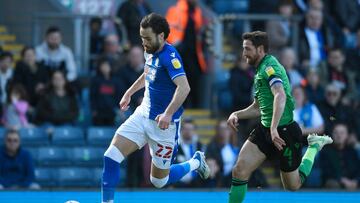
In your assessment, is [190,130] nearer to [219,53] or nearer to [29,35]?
[219,53]

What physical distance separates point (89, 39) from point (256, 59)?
721 centimetres

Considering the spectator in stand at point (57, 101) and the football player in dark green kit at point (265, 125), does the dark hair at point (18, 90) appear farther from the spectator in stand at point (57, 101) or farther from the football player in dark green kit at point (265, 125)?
the football player in dark green kit at point (265, 125)

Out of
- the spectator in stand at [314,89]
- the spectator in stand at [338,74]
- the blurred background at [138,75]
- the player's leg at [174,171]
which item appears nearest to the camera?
the player's leg at [174,171]

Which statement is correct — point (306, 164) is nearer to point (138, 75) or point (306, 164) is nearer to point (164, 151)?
point (164, 151)

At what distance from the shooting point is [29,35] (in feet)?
67.0

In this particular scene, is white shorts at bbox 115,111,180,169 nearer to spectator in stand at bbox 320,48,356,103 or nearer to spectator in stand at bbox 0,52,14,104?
spectator in stand at bbox 0,52,14,104

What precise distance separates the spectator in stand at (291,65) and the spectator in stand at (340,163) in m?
1.13

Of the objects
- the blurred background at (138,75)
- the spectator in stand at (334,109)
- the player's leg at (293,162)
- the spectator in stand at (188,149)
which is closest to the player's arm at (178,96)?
the player's leg at (293,162)

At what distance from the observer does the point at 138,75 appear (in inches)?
719

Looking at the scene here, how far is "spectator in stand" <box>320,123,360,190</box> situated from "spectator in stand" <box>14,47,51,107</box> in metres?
4.34

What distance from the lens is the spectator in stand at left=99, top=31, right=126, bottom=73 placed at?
739 inches

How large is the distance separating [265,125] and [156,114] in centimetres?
117

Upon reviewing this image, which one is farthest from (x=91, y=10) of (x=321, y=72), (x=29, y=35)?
(x=321, y=72)

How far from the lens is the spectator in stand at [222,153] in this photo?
1731 centimetres
